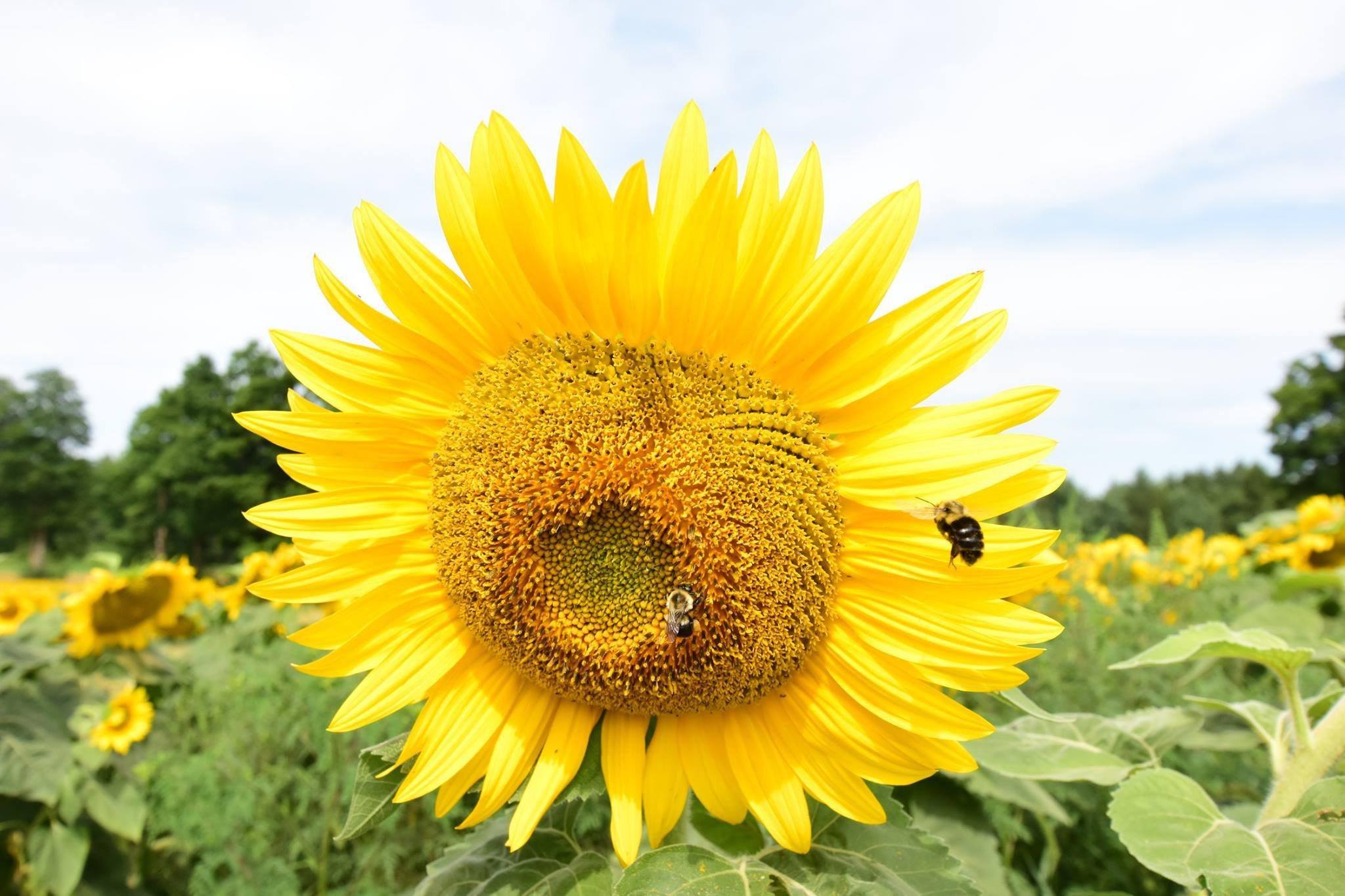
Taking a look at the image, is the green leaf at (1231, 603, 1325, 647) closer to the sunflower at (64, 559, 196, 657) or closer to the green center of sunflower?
the sunflower at (64, 559, 196, 657)

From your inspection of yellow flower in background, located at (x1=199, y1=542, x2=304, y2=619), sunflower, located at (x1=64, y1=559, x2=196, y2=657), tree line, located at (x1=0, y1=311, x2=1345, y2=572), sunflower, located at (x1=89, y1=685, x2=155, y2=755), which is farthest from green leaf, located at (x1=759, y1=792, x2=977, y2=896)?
tree line, located at (x1=0, y1=311, x2=1345, y2=572)

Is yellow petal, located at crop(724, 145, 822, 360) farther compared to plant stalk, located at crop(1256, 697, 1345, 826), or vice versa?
plant stalk, located at crop(1256, 697, 1345, 826)

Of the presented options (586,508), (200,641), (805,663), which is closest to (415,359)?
(586,508)

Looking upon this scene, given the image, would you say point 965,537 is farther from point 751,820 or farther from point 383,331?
point 383,331

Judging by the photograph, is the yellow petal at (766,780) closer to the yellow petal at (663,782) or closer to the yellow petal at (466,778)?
the yellow petal at (663,782)

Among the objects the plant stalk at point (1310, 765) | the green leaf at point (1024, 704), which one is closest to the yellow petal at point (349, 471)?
the green leaf at point (1024, 704)

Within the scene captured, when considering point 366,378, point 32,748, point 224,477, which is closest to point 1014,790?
point 366,378

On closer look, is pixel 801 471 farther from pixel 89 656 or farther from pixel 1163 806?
pixel 89 656
